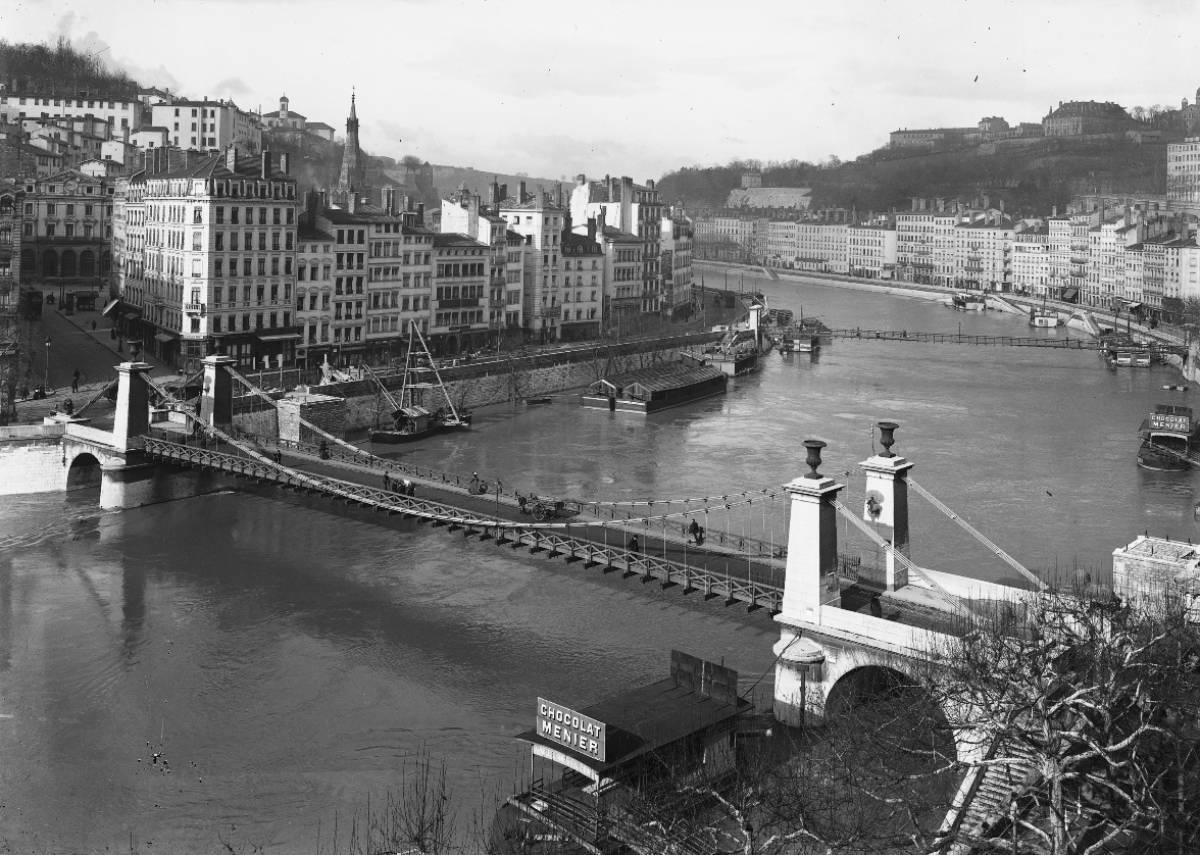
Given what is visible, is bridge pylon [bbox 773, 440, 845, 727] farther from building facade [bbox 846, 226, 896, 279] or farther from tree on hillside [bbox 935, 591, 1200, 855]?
building facade [bbox 846, 226, 896, 279]

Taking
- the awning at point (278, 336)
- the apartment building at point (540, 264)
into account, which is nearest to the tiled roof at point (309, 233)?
the awning at point (278, 336)

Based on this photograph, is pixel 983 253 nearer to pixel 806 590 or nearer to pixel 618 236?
pixel 618 236

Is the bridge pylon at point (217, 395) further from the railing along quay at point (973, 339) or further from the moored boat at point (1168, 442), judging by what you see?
the railing along quay at point (973, 339)

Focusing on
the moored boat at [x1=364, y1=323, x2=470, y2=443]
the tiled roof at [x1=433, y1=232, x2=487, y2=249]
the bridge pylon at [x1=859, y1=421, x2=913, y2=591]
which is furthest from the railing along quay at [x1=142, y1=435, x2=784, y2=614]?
the tiled roof at [x1=433, y1=232, x2=487, y2=249]

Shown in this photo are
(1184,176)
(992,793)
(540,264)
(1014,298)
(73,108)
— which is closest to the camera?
(992,793)

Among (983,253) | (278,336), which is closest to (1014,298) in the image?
(983,253)

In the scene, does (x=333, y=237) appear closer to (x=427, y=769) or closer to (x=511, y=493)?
(x=511, y=493)

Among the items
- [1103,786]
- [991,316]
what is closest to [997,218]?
[991,316]
